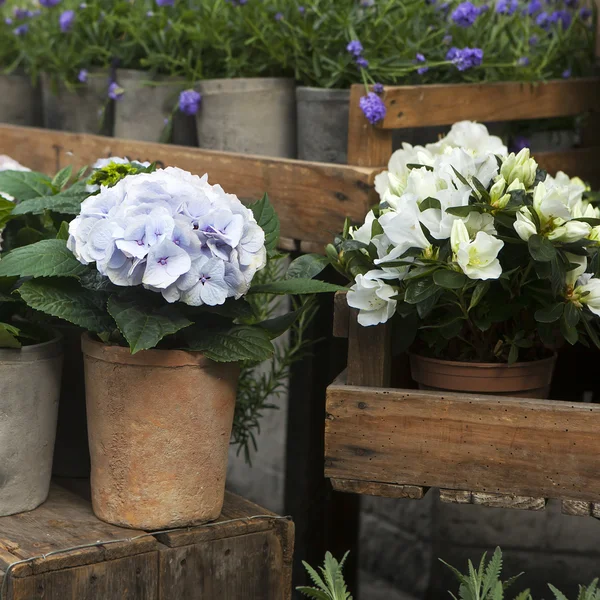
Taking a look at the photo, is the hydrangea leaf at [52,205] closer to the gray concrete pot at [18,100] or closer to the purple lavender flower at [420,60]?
the purple lavender flower at [420,60]

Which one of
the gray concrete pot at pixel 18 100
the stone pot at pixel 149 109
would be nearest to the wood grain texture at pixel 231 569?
the stone pot at pixel 149 109

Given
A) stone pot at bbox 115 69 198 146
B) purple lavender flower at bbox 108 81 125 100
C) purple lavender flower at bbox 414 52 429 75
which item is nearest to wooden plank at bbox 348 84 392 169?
purple lavender flower at bbox 414 52 429 75

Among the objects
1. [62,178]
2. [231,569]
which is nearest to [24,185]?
[62,178]

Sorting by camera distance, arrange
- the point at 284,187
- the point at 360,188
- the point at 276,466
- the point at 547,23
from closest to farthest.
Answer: the point at 360,188
the point at 284,187
the point at 547,23
the point at 276,466

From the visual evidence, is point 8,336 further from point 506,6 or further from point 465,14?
point 506,6

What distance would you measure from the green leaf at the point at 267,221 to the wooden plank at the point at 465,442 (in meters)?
0.21

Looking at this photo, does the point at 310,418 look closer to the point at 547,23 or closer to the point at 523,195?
the point at 523,195

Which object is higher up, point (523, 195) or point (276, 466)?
point (523, 195)

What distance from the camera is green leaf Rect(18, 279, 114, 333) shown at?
3.64 feet

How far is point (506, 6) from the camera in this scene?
6.06 feet

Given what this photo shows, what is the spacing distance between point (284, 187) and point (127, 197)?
55 centimetres

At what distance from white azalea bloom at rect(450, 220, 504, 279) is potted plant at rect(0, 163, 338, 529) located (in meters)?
0.16

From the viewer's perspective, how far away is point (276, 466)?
2.30 metres

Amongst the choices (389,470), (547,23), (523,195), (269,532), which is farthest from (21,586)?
(547,23)
